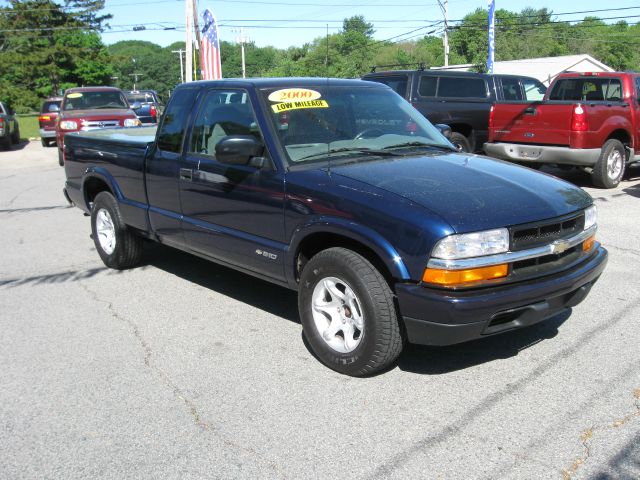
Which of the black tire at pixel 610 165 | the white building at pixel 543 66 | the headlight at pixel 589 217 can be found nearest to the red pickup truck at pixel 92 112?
the black tire at pixel 610 165

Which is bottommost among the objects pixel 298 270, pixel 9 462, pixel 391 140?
pixel 9 462

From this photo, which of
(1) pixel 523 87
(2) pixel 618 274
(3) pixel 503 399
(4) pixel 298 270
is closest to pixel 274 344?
(4) pixel 298 270

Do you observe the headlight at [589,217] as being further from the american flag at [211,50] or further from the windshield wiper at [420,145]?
the american flag at [211,50]

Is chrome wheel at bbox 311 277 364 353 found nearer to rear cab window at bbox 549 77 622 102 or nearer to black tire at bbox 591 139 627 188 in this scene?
black tire at bbox 591 139 627 188

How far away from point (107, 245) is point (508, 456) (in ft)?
15.8

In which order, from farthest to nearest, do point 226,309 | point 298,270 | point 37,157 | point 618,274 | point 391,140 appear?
point 37,157
point 618,274
point 226,309
point 391,140
point 298,270

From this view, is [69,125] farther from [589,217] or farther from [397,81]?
[589,217]

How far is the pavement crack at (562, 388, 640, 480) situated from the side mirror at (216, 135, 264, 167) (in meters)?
2.59

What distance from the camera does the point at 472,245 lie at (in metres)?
3.51

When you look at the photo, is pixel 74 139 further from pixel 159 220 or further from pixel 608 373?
pixel 608 373

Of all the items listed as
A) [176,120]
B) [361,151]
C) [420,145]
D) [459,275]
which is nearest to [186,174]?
[176,120]

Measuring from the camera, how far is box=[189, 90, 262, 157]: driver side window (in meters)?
4.80

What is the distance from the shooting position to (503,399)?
145 inches

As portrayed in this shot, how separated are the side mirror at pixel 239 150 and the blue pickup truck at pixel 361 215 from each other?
13 millimetres
